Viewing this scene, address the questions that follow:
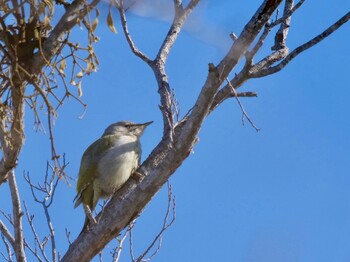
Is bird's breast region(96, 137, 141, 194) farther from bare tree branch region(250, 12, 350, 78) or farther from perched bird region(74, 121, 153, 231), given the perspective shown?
bare tree branch region(250, 12, 350, 78)

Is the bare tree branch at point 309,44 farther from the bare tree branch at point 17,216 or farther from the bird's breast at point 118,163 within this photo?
the bird's breast at point 118,163

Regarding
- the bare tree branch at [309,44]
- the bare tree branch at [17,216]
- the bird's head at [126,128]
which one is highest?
the bird's head at [126,128]

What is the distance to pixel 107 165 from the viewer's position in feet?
18.9

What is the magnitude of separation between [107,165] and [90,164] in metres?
0.17

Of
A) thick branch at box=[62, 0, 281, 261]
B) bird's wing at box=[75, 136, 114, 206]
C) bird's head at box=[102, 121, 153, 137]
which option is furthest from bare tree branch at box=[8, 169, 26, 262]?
bird's head at box=[102, 121, 153, 137]

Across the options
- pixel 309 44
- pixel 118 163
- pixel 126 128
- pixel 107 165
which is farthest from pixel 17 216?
pixel 126 128

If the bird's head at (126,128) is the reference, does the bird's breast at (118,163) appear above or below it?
below

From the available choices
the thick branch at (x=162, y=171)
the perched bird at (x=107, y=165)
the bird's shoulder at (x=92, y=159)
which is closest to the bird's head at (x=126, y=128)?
the perched bird at (x=107, y=165)

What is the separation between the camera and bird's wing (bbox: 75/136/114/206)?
224 inches

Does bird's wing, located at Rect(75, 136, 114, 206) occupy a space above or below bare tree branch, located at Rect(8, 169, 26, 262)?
above

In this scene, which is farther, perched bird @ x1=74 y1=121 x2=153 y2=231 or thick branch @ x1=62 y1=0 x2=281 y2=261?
perched bird @ x1=74 y1=121 x2=153 y2=231

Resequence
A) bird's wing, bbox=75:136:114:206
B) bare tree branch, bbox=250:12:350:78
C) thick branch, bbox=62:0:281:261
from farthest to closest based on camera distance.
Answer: bird's wing, bbox=75:136:114:206
bare tree branch, bbox=250:12:350:78
thick branch, bbox=62:0:281:261

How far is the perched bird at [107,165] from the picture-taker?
18.1 feet

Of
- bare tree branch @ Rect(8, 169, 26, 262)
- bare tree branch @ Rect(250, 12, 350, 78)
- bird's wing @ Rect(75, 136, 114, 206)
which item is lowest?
bare tree branch @ Rect(8, 169, 26, 262)
